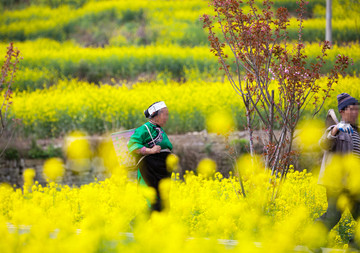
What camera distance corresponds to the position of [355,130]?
3.76 m

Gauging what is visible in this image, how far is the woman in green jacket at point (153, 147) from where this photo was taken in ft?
13.0

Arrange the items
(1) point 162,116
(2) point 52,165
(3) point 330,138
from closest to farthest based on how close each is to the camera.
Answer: (3) point 330,138
(1) point 162,116
(2) point 52,165

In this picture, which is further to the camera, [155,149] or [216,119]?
[216,119]

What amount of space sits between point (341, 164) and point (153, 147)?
4.97ft

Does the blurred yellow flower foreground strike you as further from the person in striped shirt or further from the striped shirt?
the striped shirt

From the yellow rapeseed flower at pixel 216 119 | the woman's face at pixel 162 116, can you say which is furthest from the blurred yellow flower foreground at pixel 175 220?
the yellow rapeseed flower at pixel 216 119

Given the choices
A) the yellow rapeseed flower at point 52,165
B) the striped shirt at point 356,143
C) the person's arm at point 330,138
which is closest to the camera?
the person's arm at point 330,138

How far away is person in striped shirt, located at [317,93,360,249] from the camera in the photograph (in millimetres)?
3590

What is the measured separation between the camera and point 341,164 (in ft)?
11.8

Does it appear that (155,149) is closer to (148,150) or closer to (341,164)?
(148,150)

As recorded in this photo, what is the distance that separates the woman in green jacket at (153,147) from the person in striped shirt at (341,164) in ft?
4.31

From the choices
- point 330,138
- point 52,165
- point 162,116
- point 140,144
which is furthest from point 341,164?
point 52,165

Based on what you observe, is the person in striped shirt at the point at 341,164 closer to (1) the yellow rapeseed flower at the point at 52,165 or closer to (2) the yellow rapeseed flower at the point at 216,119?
(2) the yellow rapeseed flower at the point at 216,119

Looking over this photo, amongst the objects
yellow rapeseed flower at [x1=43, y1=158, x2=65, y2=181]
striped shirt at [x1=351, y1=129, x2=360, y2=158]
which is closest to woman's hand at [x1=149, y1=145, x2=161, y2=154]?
striped shirt at [x1=351, y1=129, x2=360, y2=158]
